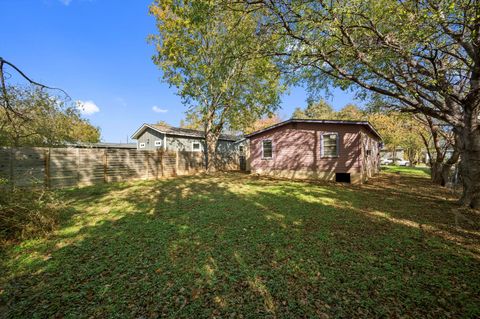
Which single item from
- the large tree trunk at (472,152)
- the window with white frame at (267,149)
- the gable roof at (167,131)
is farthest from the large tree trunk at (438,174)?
the gable roof at (167,131)

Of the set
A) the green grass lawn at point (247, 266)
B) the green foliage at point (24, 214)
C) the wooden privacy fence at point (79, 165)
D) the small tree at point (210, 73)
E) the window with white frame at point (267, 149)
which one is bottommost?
the green grass lawn at point (247, 266)

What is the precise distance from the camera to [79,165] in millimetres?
10609

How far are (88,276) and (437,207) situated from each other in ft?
30.7

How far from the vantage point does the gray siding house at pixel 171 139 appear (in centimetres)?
1900

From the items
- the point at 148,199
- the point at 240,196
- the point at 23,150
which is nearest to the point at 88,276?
the point at 148,199

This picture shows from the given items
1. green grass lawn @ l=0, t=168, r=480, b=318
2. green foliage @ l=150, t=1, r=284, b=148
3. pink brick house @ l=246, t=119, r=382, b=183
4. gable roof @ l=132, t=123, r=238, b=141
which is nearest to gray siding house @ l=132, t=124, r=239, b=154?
gable roof @ l=132, t=123, r=238, b=141

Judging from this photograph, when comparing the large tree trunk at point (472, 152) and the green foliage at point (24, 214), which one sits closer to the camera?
the green foliage at point (24, 214)

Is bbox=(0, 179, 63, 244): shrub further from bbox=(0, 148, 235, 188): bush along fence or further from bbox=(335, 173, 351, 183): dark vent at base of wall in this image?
bbox=(335, 173, 351, 183): dark vent at base of wall

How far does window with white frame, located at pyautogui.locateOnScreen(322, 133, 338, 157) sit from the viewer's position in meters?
12.7

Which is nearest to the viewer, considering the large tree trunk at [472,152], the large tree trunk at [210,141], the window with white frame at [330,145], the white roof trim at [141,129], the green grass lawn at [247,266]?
the green grass lawn at [247,266]

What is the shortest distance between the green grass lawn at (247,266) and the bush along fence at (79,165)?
16.6 ft

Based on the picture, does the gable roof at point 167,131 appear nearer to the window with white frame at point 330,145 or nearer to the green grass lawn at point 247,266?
the window with white frame at point 330,145

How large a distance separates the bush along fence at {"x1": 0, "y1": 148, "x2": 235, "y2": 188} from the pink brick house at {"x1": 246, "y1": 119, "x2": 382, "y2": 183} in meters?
7.29

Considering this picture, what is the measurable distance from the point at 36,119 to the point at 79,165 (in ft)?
12.1
